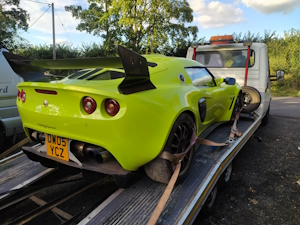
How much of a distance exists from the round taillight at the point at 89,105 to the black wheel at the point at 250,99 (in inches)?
152

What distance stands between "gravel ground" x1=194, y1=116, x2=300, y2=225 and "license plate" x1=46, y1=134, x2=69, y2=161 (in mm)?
1624

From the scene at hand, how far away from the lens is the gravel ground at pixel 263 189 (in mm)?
2551

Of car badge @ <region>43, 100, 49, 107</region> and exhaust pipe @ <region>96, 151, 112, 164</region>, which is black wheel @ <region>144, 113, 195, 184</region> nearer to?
exhaust pipe @ <region>96, 151, 112, 164</region>

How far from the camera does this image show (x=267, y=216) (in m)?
2.57

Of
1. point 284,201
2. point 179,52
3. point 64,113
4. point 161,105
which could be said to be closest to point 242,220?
point 284,201

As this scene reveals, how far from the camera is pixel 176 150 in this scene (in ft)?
7.55

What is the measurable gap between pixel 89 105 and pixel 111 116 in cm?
22

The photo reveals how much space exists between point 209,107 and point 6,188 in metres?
2.64

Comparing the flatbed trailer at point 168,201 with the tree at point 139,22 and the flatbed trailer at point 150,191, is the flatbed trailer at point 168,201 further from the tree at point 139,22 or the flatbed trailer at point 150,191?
the tree at point 139,22

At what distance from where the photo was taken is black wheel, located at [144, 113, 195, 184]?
2052 mm

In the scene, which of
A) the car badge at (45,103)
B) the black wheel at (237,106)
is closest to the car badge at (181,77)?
the car badge at (45,103)

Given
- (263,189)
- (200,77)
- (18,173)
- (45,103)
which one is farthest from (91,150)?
(263,189)

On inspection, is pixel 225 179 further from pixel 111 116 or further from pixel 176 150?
pixel 111 116

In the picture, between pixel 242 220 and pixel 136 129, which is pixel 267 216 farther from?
pixel 136 129
